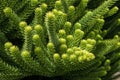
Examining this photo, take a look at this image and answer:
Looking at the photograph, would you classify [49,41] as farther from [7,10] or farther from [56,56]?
[7,10]

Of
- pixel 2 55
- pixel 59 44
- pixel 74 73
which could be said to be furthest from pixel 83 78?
pixel 2 55

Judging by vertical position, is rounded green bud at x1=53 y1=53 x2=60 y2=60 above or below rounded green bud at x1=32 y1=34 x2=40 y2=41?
below

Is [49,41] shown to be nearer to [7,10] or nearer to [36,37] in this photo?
[36,37]

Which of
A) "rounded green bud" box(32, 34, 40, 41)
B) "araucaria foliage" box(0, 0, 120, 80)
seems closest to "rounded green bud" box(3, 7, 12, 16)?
"araucaria foliage" box(0, 0, 120, 80)

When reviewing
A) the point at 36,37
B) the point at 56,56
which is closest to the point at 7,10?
the point at 36,37

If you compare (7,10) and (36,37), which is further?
(7,10)

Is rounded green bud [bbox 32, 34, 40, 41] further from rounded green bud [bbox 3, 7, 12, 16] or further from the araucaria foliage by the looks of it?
rounded green bud [bbox 3, 7, 12, 16]

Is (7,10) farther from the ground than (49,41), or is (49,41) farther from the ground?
(7,10)

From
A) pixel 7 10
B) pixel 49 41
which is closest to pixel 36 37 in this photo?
pixel 49 41

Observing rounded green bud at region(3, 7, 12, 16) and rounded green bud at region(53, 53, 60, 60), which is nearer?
rounded green bud at region(53, 53, 60, 60)

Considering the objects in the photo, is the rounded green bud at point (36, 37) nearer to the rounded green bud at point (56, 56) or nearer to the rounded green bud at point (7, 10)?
→ the rounded green bud at point (56, 56)
